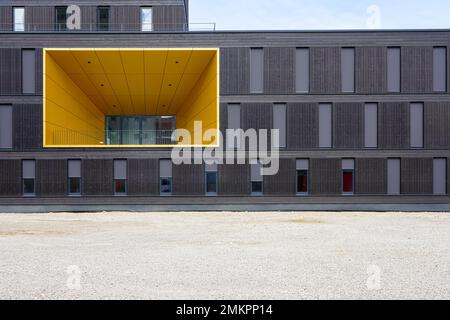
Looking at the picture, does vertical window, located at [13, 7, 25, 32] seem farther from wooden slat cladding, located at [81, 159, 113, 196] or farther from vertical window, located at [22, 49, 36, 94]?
wooden slat cladding, located at [81, 159, 113, 196]

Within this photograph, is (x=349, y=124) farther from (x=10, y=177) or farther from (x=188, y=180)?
(x=10, y=177)

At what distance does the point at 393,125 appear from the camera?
1081 inches

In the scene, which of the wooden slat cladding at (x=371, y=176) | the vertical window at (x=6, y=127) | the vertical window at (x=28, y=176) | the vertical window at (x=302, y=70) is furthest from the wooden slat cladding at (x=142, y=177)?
the wooden slat cladding at (x=371, y=176)

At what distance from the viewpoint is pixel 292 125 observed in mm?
27328

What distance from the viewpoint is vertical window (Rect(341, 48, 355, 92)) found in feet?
90.6

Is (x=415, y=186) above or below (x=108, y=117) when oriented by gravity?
below

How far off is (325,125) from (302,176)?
3.62m

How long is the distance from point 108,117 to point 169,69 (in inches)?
774

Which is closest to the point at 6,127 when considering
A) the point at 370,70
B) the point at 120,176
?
the point at 120,176

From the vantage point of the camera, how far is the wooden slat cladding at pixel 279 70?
27359 millimetres

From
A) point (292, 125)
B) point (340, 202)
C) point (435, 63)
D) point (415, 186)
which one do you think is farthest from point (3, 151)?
point (435, 63)

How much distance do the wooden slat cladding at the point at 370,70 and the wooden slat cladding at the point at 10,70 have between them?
70.3 feet

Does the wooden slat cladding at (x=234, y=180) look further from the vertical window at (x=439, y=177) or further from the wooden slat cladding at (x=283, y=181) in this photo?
the vertical window at (x=439, y=177)
